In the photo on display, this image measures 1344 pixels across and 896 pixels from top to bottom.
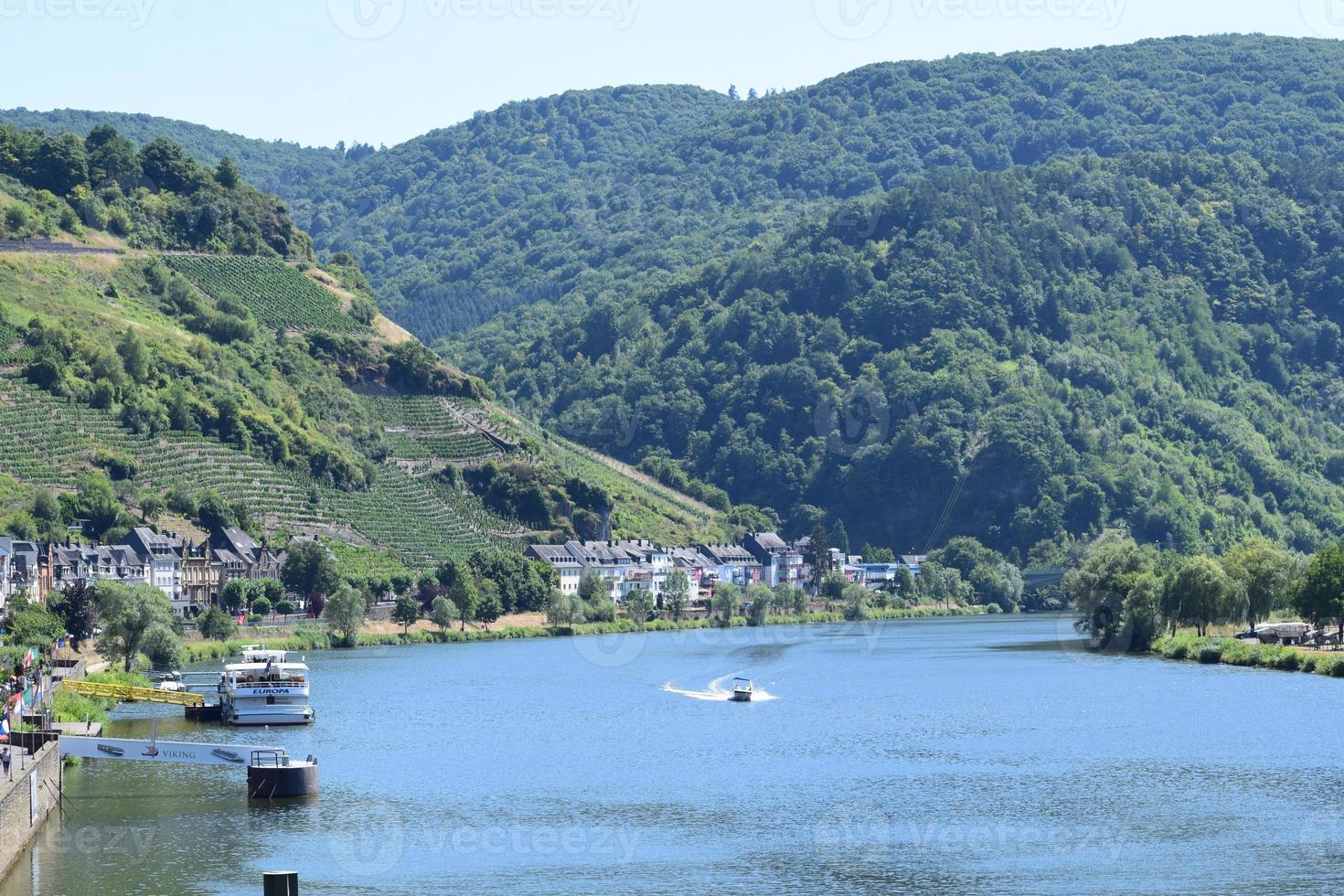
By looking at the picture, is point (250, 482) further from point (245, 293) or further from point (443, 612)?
point (245, 293)

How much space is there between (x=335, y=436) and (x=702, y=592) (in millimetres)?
40848

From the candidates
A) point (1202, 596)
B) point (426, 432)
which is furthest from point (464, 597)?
point (1202, 596)

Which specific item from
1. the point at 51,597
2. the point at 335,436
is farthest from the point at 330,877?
the point at 335,436

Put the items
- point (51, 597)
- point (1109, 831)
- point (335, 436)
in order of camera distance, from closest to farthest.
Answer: point (1109, 831) < point (51, 597) < point (335, 436)

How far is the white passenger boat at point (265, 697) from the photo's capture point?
8419 centimetres

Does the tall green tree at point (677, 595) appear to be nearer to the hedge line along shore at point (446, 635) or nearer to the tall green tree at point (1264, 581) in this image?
the hedge line along shore at point (446, 635)

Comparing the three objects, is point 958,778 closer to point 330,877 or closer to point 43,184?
point 330,877

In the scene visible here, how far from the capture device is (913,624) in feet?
613

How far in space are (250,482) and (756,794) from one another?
3826 inches

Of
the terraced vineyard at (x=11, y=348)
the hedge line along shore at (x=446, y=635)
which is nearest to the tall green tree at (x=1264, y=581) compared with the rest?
the hedge line along shore at (x=446, y=635)

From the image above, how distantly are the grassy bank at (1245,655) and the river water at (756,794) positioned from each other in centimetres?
165

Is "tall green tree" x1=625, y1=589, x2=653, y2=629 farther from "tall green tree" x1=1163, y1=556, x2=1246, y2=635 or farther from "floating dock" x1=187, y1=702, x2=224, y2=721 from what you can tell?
"floating dock" x1=187, y1=702, x2=224, y2=721

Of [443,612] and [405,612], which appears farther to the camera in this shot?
[443,612]

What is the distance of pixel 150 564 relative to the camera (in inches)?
5359
